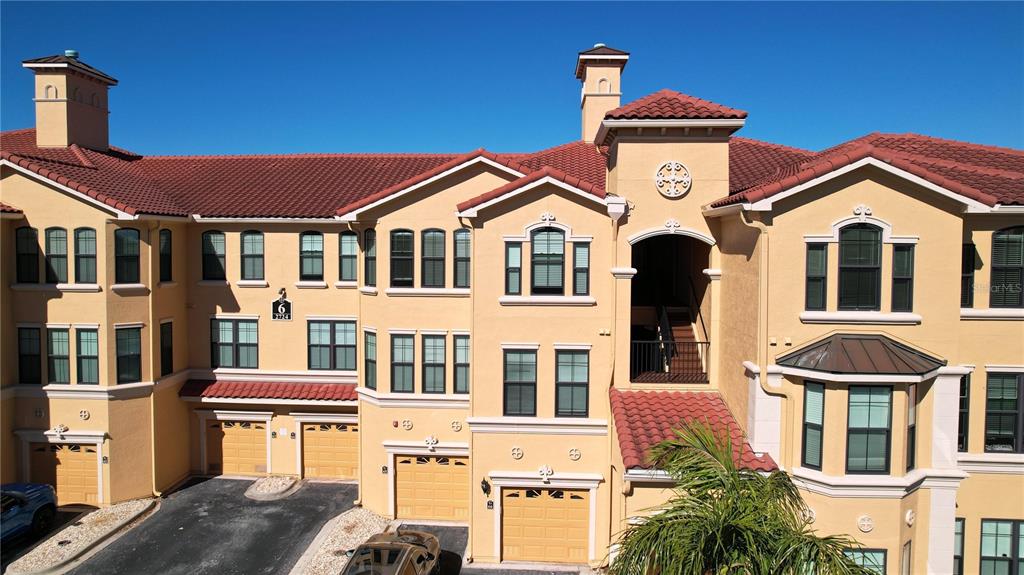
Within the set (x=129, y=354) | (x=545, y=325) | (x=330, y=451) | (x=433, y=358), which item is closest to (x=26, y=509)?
(x=129, y=354)

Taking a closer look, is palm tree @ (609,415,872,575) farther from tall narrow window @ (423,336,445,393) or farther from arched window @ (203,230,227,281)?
arched window @ (203,230,227,281)

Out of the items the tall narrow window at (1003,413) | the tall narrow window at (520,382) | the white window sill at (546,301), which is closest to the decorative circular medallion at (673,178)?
the white window sill at (546,301)

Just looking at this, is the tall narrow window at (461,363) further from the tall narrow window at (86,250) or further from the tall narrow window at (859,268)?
the tall narrow window at (86,250)

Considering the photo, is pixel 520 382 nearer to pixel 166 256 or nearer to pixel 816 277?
pixel 816 277

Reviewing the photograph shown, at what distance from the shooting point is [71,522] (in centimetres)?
1819

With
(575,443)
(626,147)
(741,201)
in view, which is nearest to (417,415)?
(575,443)

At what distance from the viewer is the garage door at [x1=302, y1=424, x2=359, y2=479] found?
2131cm

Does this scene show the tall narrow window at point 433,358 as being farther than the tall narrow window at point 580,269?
Yes

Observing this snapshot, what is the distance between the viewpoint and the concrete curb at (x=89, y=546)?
1562 cm

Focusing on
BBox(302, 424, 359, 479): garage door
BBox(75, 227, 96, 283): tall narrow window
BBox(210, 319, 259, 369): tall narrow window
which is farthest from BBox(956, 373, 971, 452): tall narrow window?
BBox(75, 227, 96, 283): tall narrow window

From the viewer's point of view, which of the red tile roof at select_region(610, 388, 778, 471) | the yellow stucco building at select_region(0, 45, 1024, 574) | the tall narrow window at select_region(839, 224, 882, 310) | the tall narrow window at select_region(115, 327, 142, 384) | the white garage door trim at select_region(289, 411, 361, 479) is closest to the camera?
the yellow stucco building at select_region(0, 45, 1024, 574)

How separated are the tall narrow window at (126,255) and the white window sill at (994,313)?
74.9 ft

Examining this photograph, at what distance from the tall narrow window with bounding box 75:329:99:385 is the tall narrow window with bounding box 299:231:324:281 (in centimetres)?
636

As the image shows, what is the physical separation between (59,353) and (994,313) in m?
25.6
